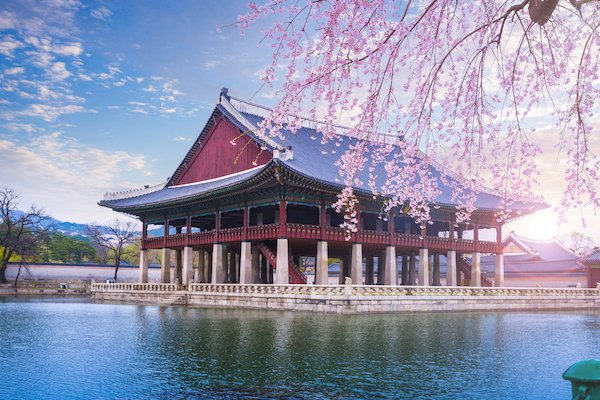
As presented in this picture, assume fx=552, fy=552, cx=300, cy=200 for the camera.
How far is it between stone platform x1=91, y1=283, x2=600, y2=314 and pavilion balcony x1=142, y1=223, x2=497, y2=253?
→ 3870 mm

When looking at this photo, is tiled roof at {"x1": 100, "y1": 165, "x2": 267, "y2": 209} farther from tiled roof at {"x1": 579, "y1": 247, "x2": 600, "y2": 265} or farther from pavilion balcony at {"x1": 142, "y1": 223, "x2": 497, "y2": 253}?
tiled roof at {"x1": 579, "y1": 247, "x2": 600, "y2": 265}

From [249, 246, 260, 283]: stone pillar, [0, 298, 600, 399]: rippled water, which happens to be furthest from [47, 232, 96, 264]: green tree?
[0, 298, 600, 399]: rippled water

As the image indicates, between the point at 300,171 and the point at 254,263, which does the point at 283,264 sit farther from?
the point at 254,263

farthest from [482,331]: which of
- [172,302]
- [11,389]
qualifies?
[172,302]

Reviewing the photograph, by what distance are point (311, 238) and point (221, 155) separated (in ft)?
42.6

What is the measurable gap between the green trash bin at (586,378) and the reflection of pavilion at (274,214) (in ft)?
87.9

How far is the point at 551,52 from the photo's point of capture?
28.9 feet

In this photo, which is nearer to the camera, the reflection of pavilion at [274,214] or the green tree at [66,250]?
the reflection of pavilion at [274,214]

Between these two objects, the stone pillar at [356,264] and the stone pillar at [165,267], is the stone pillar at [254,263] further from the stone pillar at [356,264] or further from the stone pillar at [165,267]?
the stone pillar at [165,267]

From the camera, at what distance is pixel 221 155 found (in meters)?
44.4

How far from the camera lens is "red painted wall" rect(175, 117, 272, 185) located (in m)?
41.1

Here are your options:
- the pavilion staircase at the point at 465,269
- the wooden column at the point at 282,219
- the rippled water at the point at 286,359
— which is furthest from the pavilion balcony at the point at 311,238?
the rippled water at the point at 286,359

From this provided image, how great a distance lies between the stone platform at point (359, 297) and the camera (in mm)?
28870

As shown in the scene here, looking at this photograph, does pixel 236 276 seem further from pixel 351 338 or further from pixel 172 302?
pixel 351 338
